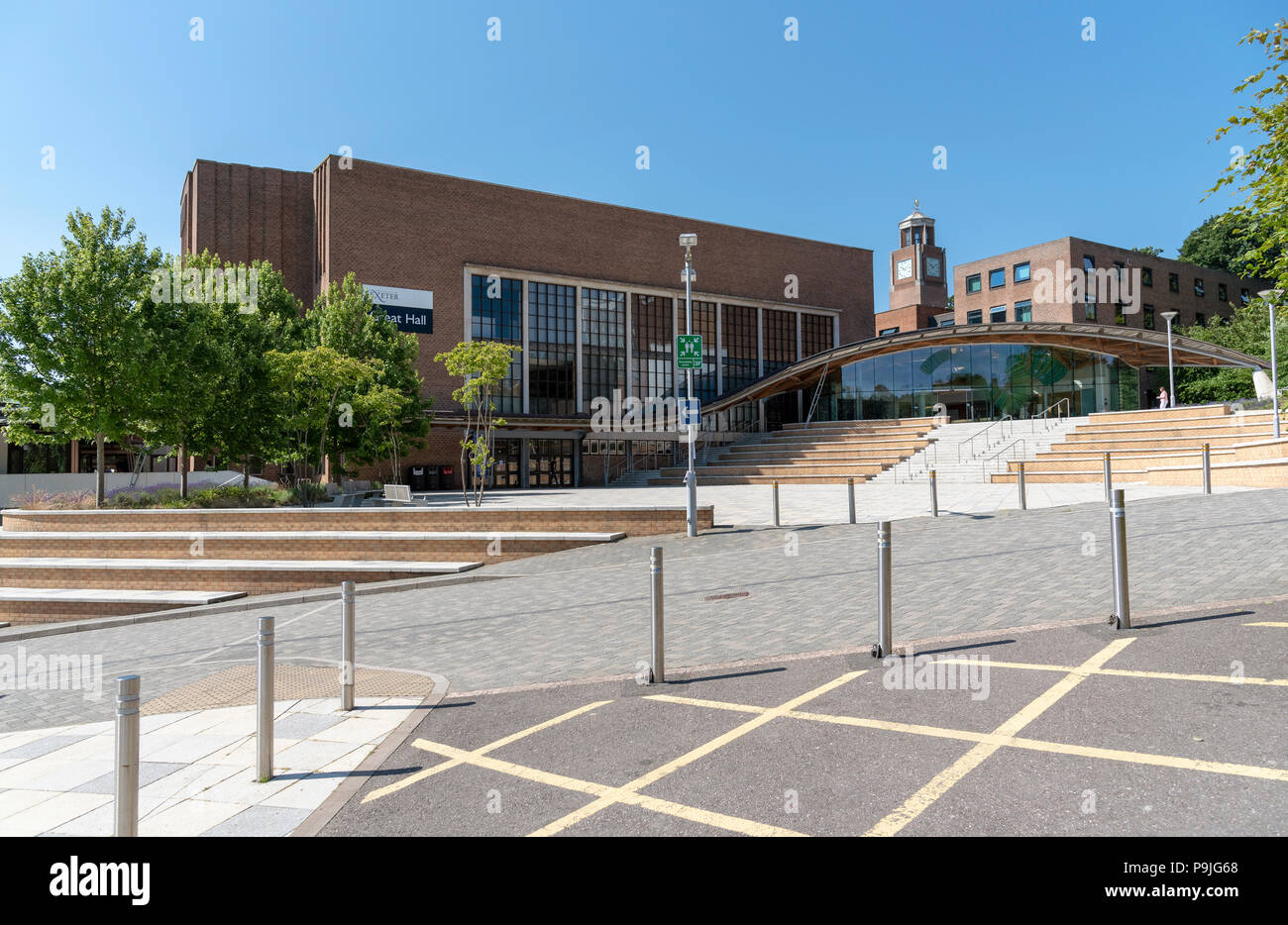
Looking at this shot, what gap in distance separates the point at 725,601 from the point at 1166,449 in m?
24.7

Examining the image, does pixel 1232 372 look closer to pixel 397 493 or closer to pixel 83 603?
pixel 397 493

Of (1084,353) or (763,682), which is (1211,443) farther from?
(763,682)

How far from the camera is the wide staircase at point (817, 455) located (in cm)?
3450

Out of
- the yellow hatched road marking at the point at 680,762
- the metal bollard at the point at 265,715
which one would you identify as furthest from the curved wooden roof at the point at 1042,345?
the metal bollard at the point at 265,715

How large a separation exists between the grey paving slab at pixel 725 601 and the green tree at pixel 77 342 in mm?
10227

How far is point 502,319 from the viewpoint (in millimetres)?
41188

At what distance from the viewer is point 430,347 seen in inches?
1521

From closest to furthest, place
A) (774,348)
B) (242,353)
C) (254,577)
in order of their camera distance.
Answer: (254,577) → (242,353) → (774,348)

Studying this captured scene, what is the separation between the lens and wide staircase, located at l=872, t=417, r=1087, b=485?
99.7ft

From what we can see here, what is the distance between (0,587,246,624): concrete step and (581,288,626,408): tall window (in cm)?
3091

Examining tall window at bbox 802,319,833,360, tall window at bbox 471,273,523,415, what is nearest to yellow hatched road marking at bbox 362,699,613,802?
tall window at bbox 471,273,523,415

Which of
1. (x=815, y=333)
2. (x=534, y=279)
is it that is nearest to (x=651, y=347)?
(x=534, y=279)
